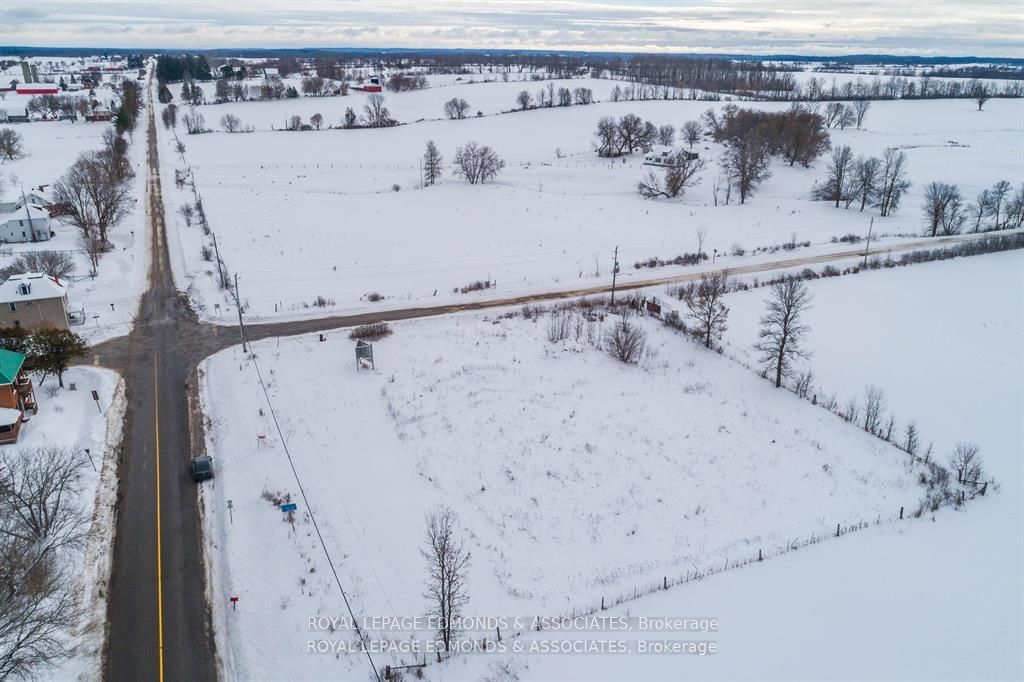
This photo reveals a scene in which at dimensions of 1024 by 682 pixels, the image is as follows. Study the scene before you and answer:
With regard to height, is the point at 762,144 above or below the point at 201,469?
above

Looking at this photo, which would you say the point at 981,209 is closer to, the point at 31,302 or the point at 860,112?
the point at 860,112

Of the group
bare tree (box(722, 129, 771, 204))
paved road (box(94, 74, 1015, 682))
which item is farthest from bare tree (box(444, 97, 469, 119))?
paved road (box(94, 74, 1015, 682))

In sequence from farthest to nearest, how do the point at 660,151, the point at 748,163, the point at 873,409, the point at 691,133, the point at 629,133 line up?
the point at 691,133 → the point at 629,133 → the point at 660,151 → the point at 748,163 → the point at 873,409

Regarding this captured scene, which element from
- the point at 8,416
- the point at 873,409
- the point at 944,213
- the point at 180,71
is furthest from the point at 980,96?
the point at 180,71

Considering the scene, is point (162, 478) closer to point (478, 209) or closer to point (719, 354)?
point (719, 354)

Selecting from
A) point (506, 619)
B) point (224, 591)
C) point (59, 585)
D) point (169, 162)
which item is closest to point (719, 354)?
point (506, 619)

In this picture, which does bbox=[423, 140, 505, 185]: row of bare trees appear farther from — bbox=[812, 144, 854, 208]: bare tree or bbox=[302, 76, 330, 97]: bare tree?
bbox=[302, 76, 330, 97]: bare tree

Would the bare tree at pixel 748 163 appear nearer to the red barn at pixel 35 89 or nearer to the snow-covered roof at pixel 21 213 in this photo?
the snow-covered roof at pixel 21 213
